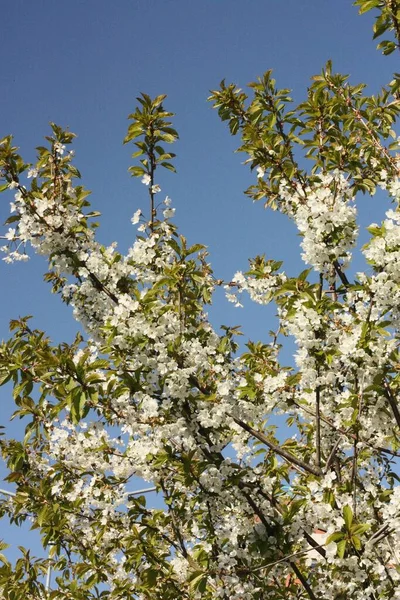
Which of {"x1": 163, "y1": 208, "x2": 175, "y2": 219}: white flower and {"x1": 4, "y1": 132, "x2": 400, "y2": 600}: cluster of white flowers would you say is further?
{"x1": 163, "y1": 208, "x2": 175, "y2": 219}: white flower

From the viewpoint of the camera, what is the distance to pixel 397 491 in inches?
145

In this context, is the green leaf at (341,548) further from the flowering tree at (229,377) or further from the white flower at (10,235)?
the white flower at (10,235)

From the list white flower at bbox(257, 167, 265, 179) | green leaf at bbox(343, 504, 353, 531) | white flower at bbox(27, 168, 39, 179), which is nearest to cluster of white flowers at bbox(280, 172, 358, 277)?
white flower at bbox(257, 167, 265, 179)

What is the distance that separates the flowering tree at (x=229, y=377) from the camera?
12.9 feet

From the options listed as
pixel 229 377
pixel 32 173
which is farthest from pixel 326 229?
pixel 32 173

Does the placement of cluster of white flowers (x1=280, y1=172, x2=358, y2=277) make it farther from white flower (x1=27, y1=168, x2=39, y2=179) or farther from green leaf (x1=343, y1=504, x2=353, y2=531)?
white flower (x1=27, y1=168, x2=39, y2=179)

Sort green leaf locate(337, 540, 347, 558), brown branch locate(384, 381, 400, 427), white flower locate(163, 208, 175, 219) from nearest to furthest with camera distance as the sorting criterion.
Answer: green leaf locate(337, 540, 347, 558), brown branch locate(384, 381, 400, 427), white flower locate(163, 208, 175, 219)

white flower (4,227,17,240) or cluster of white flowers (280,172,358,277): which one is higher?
white flower (4,227,17,240)

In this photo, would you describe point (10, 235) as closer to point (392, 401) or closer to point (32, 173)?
point (32, 173)

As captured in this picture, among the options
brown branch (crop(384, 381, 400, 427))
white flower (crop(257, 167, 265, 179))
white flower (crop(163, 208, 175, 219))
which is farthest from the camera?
white flower (crop(257, 167, 265, 179))

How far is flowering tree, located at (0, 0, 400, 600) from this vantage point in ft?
12.9

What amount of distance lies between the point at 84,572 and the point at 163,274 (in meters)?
2.86

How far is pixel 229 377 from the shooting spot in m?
4.23

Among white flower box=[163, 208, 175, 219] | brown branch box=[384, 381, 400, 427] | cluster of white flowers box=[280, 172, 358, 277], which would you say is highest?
white flower box=[163, 208, 175, 219]
